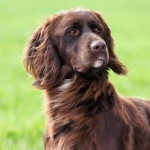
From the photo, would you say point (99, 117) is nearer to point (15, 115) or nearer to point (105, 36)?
point (105, 36)

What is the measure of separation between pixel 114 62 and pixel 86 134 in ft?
3.10

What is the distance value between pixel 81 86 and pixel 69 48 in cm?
41

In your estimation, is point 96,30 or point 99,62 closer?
point 99,62

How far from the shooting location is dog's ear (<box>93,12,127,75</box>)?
687 cm

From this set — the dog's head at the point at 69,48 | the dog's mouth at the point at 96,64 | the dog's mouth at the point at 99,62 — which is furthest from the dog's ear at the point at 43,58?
the dog's mouth at the point at 99,62

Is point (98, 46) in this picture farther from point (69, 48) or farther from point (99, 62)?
→ point (69, 48)

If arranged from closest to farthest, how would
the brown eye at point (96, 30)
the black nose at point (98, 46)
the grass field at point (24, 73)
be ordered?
the black nose at point (98, 46)
the brown eye at point (96, 30)
the grass field at point (24, 73)

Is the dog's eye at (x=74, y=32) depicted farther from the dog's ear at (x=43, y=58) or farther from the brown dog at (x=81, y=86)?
the dog's ear at (x=43, y=58)

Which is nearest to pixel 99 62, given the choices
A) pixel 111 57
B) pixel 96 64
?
pixel 96 64

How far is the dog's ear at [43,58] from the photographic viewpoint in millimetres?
6680

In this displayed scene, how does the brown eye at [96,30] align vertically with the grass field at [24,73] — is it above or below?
above

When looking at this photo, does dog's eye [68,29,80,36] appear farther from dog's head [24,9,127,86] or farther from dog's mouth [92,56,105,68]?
dog's mouth [92,56,105,68]

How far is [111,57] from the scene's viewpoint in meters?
6.90

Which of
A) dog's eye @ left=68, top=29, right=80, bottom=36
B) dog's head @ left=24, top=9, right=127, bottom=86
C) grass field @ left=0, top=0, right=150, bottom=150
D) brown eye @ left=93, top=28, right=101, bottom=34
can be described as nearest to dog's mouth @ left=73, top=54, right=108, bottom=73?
dog's head @ left=24, top=9, right=127, bottom=86
